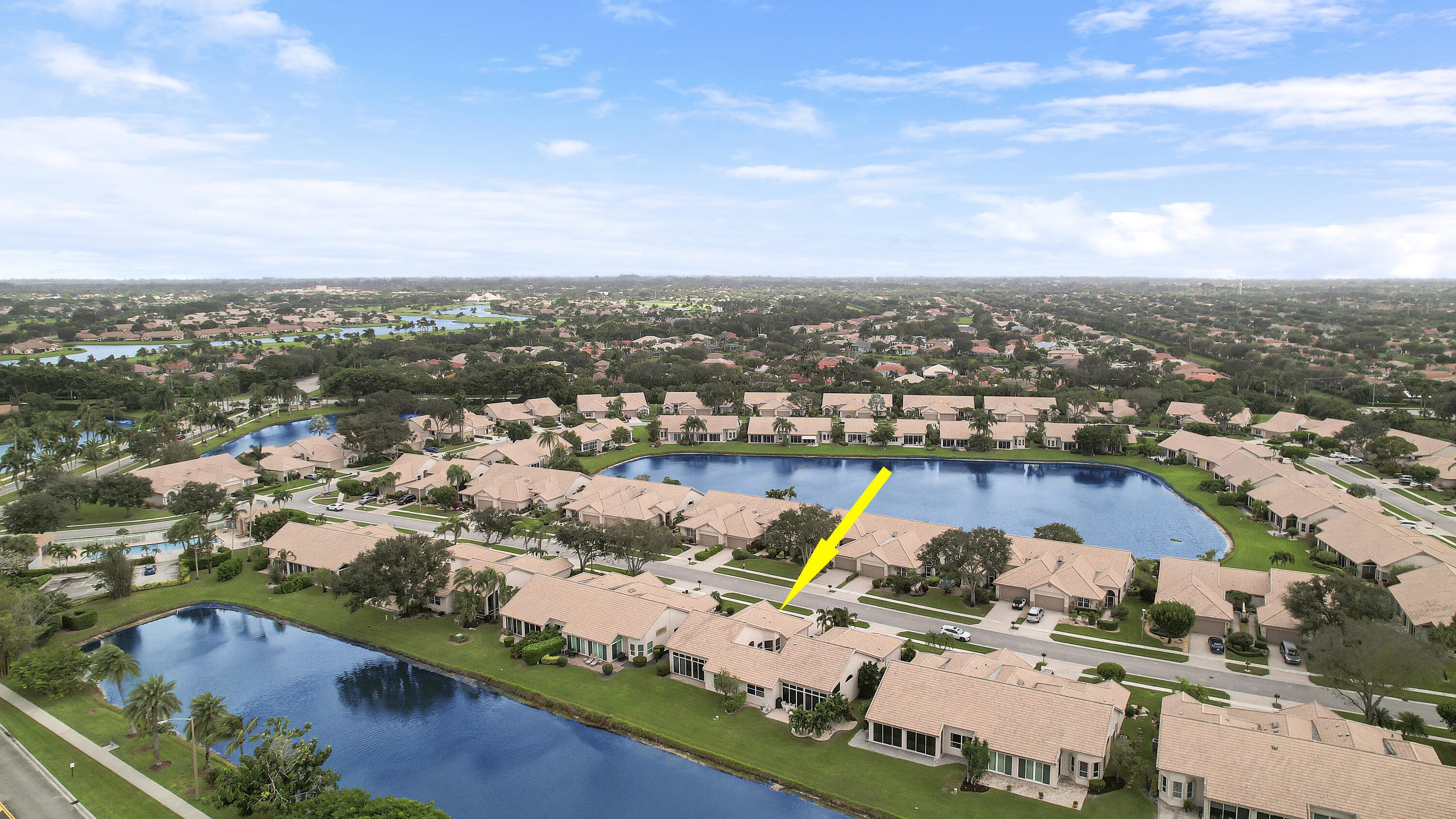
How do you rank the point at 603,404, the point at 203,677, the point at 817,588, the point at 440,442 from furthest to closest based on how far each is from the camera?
the point at 603,404 < the point at 440,442 < the point at 817,588 < the point at 203,677

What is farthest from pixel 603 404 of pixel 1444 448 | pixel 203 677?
pixel 1444 448

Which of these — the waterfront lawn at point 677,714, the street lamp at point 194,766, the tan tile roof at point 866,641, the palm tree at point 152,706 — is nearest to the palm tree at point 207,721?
the street lamp at point 194,766

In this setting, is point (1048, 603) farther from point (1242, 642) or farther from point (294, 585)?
point (294, 585)

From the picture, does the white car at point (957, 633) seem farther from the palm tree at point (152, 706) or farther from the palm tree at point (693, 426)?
the palm tree at point (693, 426)

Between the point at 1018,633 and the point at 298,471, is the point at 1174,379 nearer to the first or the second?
the point at 1018,633

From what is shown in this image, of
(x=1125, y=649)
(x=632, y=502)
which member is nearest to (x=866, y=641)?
(x=1125, y=649)

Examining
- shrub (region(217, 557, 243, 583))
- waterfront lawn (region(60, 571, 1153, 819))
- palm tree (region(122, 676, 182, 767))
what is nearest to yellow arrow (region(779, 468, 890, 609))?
waterfront lawn (region(60, 571, 1153, 819))
